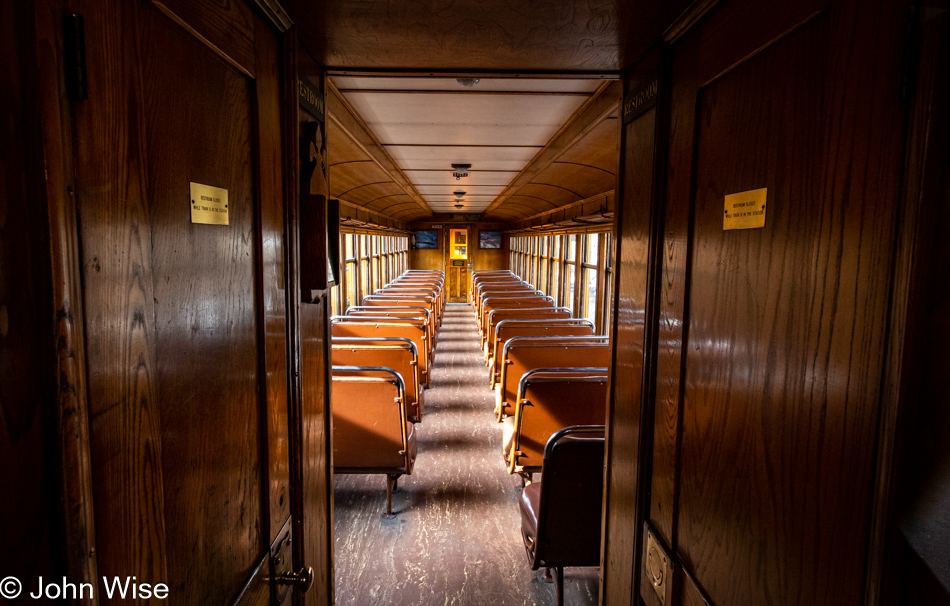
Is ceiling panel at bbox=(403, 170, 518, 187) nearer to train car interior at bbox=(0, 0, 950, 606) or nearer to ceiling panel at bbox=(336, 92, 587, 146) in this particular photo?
ceiling panel at bbox=(336, 92, 587, 146)

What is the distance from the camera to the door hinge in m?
0.61

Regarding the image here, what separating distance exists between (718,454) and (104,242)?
125 centimetres

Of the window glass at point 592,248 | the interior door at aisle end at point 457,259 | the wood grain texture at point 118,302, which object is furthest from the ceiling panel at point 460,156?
the interior door at aisle end at point 457,259

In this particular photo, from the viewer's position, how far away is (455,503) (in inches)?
142

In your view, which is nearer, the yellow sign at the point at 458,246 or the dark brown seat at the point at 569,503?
the dark brown seat at the point at 569,503

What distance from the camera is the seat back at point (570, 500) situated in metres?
2.17

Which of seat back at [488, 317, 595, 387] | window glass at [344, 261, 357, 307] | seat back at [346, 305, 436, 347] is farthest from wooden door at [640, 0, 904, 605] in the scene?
window glass at [344, 261, 357, 307]

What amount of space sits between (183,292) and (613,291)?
143cm

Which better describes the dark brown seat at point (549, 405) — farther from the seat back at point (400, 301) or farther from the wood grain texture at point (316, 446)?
the seat back at point (400, 301)

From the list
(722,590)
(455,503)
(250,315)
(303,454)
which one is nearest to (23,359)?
(250,315)

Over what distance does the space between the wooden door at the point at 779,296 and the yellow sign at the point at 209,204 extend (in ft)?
3.59

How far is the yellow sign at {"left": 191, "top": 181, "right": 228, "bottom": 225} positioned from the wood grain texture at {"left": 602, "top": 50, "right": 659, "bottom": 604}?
118cm

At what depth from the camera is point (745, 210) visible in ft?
3.34

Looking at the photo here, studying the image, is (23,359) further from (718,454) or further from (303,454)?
(718,454)
